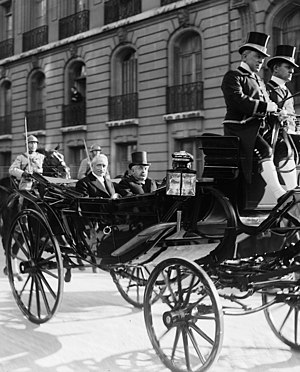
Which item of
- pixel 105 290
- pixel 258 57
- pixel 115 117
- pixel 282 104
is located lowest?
pixel 105 290

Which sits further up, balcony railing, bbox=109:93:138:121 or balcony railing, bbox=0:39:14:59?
balcony railing, bbox=0:39:14:59

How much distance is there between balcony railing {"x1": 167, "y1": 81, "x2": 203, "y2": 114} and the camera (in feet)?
55.9

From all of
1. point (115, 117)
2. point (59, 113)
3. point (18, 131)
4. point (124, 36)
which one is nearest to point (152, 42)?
point (124, 36)

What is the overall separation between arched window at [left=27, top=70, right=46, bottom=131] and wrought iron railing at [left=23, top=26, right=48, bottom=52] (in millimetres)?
1246

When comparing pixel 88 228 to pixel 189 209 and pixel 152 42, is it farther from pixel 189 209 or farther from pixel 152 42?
pixel 152 42

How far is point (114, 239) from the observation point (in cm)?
499

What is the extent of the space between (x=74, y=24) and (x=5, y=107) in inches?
270

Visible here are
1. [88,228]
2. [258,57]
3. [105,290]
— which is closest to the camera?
[258,57]

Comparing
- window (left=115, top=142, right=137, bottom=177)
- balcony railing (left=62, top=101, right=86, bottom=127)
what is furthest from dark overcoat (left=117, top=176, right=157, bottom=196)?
balcony railing (left=62, top=101, right=86, bottom=127)

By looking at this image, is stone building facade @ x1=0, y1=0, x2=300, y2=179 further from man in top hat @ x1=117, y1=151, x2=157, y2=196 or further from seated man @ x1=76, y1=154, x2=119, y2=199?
seated man @ x1=76, y1=154, x2=119, y2=199

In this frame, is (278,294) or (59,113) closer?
(278,294)

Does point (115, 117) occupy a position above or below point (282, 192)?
above

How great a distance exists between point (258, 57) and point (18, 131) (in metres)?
21.5

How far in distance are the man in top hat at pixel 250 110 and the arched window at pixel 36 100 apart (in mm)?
19553
